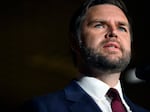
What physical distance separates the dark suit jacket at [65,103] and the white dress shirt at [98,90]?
0.05 feet

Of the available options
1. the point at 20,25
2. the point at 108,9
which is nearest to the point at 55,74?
the point at 20,25

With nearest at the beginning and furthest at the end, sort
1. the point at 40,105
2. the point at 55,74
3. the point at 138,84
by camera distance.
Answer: the point at 40,105 < the point at 138,84 < the point at 55,74

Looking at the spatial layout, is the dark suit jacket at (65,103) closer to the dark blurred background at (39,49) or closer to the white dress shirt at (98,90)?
the white dress shirt at (98,90)

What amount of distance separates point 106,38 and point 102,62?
0.21 ft

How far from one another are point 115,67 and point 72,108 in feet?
A: 0.52

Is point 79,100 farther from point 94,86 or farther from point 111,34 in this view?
point 111,34

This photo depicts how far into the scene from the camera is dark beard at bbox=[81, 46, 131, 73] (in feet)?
3.73

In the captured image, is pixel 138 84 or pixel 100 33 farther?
pixel 138 84

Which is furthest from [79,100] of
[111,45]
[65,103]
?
[111,45]

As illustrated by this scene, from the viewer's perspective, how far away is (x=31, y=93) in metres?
2.39

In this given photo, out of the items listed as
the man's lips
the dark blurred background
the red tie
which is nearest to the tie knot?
the red tie

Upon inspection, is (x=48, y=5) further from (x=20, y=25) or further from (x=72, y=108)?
(x=72, y=108)

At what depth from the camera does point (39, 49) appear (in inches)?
95.0

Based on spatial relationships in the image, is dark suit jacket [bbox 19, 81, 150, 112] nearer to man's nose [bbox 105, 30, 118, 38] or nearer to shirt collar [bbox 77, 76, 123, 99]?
shirt collar [bbox 77, 76, 123, 99]
